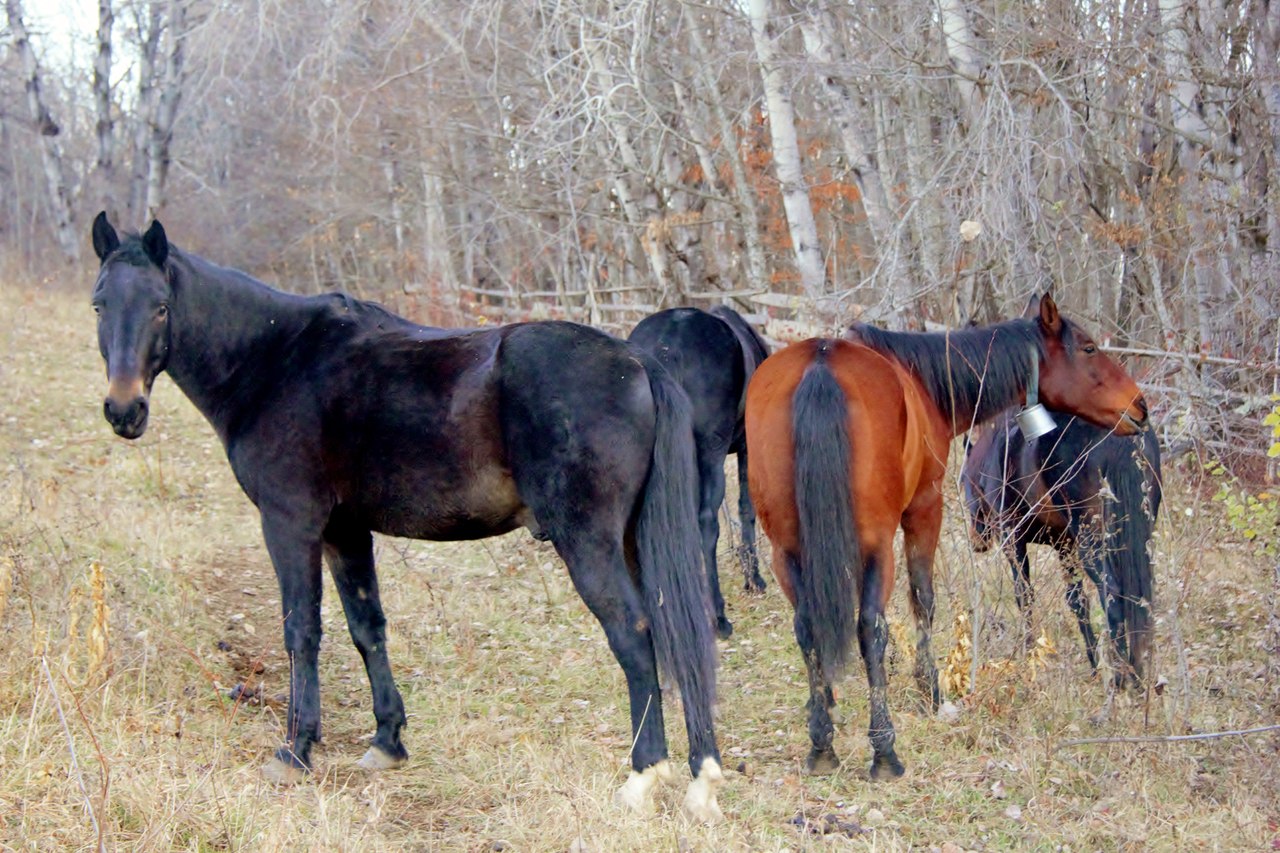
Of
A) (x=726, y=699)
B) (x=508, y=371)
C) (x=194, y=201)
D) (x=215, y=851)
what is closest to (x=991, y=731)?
(x=726, y=699)

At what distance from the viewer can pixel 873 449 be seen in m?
4.66

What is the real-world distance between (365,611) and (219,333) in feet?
4.52

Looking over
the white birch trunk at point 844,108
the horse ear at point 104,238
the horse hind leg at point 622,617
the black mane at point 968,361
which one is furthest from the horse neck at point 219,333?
the white birch trunk at point 844,108

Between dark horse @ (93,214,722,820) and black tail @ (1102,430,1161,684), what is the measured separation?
231 centimetres

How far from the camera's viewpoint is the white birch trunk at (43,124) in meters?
21.1

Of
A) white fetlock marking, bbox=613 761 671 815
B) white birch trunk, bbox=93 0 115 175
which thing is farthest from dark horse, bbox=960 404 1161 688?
white birch trunk, bbox=93 0 115 175

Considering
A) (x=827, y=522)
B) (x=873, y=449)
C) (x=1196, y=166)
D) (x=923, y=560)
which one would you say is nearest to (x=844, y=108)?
(x=1196, y=166)

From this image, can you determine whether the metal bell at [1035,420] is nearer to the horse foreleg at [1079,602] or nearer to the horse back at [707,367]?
the horse foreleg at [1079,602]

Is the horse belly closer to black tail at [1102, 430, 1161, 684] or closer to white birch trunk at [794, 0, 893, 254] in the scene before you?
black tail at [1102, 430, 1161, 684]

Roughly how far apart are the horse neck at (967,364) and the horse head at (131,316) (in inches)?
121

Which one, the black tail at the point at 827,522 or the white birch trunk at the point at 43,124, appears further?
the white birch trunk at the point at 43,124

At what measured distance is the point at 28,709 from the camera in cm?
452

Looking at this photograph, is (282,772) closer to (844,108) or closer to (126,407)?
(126,407)

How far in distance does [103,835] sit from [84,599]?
3.05 metres
